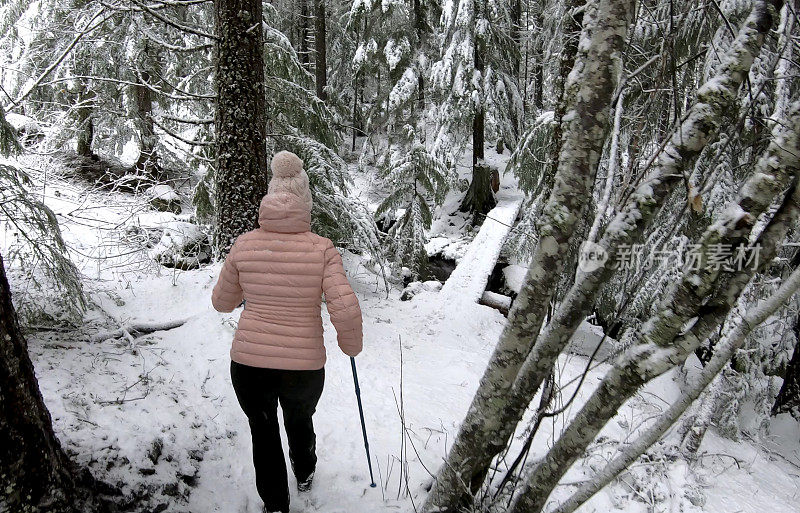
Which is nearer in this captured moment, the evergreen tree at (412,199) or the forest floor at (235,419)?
the forest floor at (235,419)

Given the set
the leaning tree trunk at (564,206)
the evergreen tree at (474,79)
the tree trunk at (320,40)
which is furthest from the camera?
the tree trunk at (320,40)

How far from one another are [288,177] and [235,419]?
213 centimetres

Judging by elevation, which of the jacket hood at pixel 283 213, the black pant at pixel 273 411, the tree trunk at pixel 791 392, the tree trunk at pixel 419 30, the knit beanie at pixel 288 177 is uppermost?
the tree trunk at pixel 419 30

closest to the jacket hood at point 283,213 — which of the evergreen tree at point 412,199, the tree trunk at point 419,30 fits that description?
the evergreen tree at point 412,199

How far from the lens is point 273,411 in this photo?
2785mm

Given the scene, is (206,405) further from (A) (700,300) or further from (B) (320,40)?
(B) (320,40)

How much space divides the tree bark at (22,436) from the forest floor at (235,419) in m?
0.54

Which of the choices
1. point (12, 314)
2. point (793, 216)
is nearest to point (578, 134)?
point (793, 216)

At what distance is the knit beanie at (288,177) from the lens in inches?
106

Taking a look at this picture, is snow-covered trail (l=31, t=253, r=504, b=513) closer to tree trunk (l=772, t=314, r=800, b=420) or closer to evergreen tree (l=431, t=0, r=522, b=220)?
tree trunk (l=772, t=314, r=800, b=420)

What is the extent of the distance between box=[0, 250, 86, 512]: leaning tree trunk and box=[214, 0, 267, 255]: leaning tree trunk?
292 cm

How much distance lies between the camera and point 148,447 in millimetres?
3031

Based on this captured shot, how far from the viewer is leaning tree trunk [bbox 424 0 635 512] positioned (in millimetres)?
1653

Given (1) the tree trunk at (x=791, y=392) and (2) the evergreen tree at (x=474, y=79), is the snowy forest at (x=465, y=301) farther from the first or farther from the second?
(2) the evergreen tree at (x=474, y=79)
